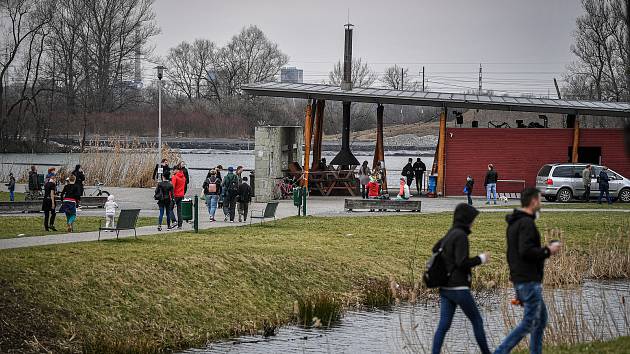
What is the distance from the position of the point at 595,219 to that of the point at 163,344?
63.5 ft

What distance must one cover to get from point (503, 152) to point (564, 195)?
375 centimetres

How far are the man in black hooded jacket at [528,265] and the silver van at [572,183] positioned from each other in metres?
31.3

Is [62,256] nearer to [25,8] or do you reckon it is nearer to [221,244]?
[221,244]

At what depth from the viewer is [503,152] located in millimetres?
46688

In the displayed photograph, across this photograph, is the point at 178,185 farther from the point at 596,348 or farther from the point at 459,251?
the point at 459,251

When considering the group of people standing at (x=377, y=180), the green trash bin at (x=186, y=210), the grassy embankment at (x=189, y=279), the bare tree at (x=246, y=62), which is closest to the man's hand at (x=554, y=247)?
the grassy embankment at (x=189, y=279)

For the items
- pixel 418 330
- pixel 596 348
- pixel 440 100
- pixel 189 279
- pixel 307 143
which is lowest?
pixel 418 330

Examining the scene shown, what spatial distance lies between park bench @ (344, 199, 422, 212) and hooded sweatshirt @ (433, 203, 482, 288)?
24261 mm

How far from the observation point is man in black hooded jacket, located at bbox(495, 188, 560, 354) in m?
12.7

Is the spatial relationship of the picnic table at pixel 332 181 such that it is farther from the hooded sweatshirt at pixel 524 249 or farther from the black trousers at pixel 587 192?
the hooded sweatshirt at pixel 524 249

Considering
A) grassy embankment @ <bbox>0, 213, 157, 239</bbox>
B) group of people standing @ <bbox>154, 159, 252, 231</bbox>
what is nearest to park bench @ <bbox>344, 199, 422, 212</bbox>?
group of people standing @ <bbox>154, 159, 252, 231</bbox>

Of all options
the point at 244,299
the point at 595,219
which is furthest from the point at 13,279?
the point at 595,219

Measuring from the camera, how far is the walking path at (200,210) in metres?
25.1

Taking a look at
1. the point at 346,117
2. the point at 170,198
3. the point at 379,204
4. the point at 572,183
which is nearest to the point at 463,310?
the point at 170,198
